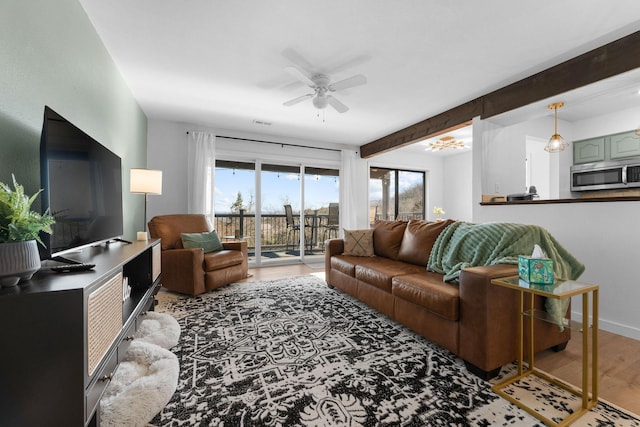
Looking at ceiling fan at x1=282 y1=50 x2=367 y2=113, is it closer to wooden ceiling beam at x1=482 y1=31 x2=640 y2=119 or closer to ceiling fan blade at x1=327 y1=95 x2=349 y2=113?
ceiling fan blade at x1=327 y1=95 x2=349 y2=113

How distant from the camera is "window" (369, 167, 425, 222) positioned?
6.53 m

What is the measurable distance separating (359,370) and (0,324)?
1.65m

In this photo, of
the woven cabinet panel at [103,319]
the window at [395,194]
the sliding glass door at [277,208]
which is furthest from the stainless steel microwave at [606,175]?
the woven cabinet panel at [103,319]

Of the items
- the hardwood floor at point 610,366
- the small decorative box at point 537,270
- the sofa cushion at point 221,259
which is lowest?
the hardwood floor at point 610,366

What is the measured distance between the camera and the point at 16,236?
947 mm

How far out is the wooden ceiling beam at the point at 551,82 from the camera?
7.26 feet

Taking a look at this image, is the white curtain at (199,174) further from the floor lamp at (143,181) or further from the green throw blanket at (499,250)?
the green throw blanket at (499,250)

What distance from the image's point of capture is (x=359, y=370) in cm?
170

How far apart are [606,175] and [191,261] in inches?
228

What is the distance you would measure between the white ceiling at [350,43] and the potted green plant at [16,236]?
174 centimetres

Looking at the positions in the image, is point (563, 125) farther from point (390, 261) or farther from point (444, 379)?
point (444, 379)

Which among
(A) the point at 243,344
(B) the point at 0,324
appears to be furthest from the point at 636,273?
→ (B) the point at 0,324

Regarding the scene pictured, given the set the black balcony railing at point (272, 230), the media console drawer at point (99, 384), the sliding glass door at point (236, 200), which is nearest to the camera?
the media console drawer at point (99, 384)

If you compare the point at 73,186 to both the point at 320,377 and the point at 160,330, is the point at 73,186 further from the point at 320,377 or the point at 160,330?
the point at 320,377
